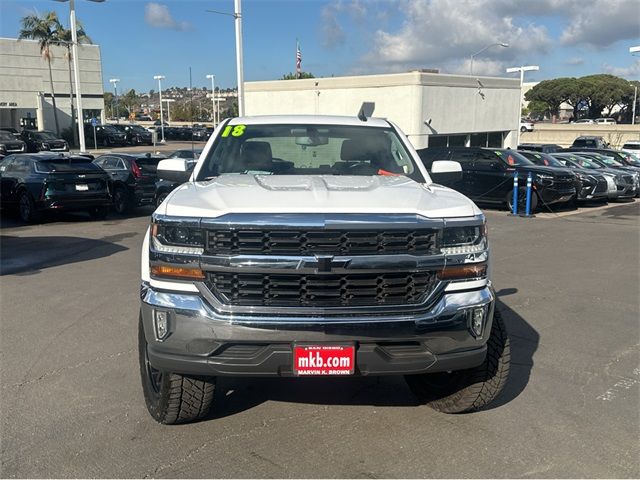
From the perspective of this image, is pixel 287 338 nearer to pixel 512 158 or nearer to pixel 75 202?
pixel 75 202

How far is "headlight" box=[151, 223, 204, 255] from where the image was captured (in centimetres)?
325

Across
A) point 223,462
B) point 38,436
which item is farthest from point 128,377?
point 223,462

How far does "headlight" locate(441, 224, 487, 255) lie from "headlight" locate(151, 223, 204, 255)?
1345 millimetres

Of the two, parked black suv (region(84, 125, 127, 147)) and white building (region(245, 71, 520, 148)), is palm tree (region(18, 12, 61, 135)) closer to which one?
parked black suv (region(84, 125, 127, 147))

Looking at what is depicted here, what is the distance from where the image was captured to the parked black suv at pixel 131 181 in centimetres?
1564

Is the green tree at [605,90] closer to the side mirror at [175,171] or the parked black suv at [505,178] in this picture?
the parked black suv at [505,178]

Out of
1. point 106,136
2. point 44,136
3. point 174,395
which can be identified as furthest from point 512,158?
point 106,136

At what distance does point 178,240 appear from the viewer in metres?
3.29

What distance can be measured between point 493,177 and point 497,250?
691 cm

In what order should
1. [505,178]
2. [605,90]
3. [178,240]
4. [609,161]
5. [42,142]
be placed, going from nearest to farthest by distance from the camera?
[178,240], [505,178], [609,161], [42,142], [605,90]

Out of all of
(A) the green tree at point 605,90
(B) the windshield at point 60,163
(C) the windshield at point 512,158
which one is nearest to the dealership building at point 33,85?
(B) the windshield at point 60,163

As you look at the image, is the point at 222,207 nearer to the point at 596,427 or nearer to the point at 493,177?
the point at 596,427

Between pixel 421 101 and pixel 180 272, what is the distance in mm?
25158

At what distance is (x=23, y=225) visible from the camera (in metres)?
13.5
